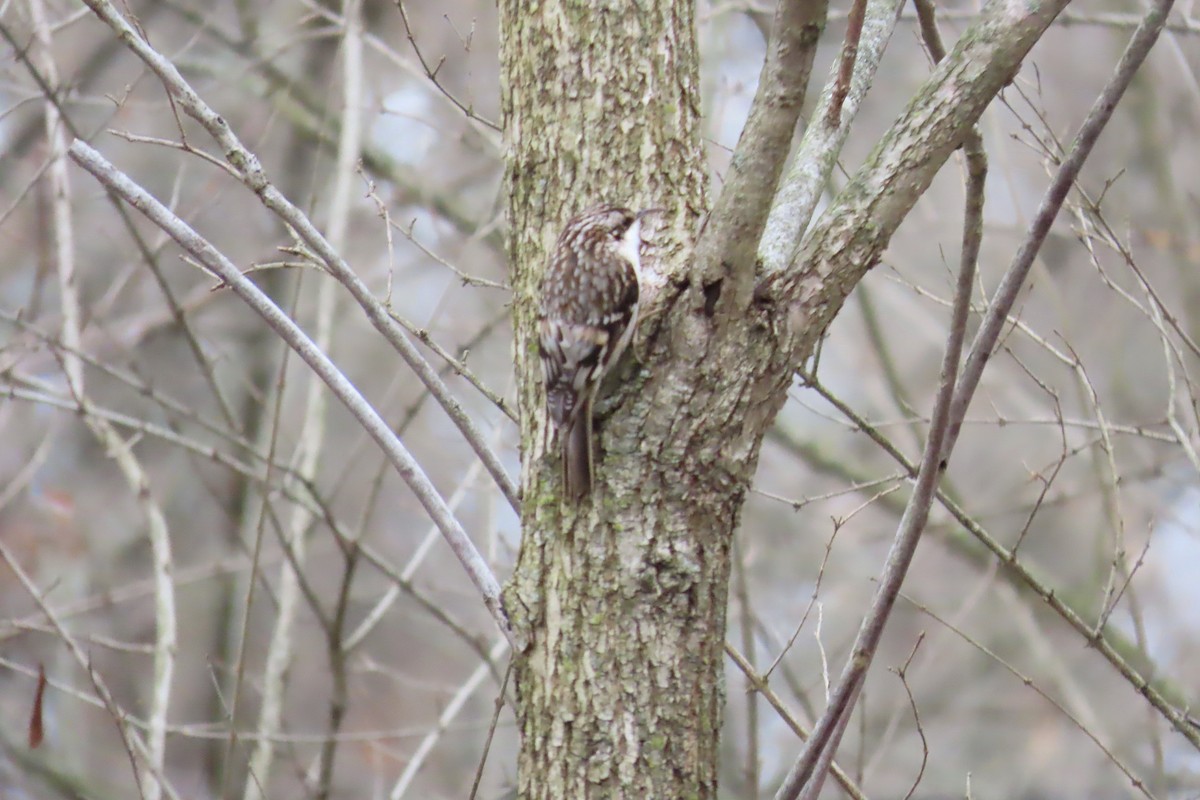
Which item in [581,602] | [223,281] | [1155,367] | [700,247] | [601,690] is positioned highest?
[1155,367]

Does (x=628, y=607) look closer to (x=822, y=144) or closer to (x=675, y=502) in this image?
(x=675, y=502)

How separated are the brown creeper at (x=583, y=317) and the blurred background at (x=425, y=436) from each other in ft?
5.69

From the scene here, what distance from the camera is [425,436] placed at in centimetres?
991

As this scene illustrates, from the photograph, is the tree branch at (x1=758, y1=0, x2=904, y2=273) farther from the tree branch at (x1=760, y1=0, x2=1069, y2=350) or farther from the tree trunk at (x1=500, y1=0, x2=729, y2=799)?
the tree trunk at (x1=500, y1=0, x2=729, y2=799)

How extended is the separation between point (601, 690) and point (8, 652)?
7.47m

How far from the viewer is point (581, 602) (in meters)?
2.17

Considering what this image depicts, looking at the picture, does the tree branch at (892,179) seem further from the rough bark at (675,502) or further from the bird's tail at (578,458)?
the bird's tail at (578,458)

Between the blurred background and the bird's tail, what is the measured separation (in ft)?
7.51

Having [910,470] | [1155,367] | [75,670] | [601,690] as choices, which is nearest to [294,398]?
[75,670]

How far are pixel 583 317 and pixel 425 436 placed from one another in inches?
285

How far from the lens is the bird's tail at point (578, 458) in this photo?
2.21 meters

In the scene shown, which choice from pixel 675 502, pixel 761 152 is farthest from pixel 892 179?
pixel 675 502

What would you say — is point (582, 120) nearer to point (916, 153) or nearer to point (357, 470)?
point (916, 153)

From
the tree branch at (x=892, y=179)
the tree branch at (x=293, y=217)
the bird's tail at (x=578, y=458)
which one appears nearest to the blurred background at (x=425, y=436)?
the tree branch at (x=293, y=217)
